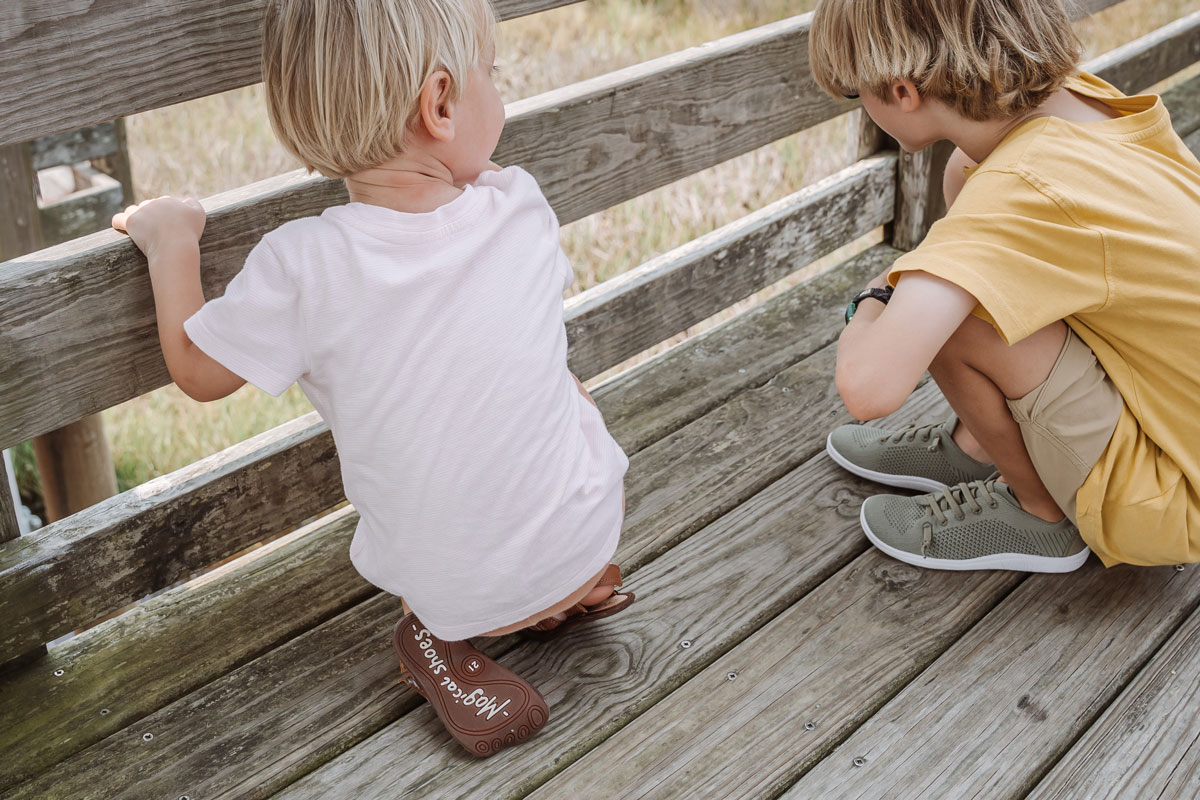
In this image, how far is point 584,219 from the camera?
3719 millimetres

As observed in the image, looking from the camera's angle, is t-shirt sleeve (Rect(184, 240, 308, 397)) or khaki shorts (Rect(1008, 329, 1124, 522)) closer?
t-shirt sleeve (Rect(184, 240, 308, 397))

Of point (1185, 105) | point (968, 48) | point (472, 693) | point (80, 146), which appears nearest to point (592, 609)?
point (472, 693)

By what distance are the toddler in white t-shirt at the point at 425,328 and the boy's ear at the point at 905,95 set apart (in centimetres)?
52

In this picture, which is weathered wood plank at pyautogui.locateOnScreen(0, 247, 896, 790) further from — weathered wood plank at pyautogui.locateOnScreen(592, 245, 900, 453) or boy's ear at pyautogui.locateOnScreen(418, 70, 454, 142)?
boy's ear at pyautogui.locateOnScreen(418, 70, 454, 142)

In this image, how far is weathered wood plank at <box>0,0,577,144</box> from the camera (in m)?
1.35

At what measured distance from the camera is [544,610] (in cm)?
151

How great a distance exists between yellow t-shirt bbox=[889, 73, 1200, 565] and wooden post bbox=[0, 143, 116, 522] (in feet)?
7.59

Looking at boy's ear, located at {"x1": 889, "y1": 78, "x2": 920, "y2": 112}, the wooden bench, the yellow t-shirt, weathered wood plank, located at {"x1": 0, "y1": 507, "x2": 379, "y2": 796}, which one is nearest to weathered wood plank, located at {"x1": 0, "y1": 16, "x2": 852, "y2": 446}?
the wooden bench

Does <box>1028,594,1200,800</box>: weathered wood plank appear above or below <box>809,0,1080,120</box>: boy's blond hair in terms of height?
below

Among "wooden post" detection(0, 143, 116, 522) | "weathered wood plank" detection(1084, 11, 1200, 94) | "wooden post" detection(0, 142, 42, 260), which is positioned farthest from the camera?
"weathered wood plank" detection(1084, 11, 1200, 94)

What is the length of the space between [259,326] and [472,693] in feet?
1.84

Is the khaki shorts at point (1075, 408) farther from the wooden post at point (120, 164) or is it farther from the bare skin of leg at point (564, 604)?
the wooden post at point (120, 164)

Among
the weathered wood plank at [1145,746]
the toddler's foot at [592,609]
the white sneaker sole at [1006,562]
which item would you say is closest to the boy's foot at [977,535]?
the white sneaker sole at [1006,562]

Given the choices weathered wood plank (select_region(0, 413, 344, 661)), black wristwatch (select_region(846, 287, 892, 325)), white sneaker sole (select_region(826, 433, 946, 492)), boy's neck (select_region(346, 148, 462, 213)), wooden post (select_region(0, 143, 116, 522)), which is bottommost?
wooden post (select_region(0, 143, 116, 522))
